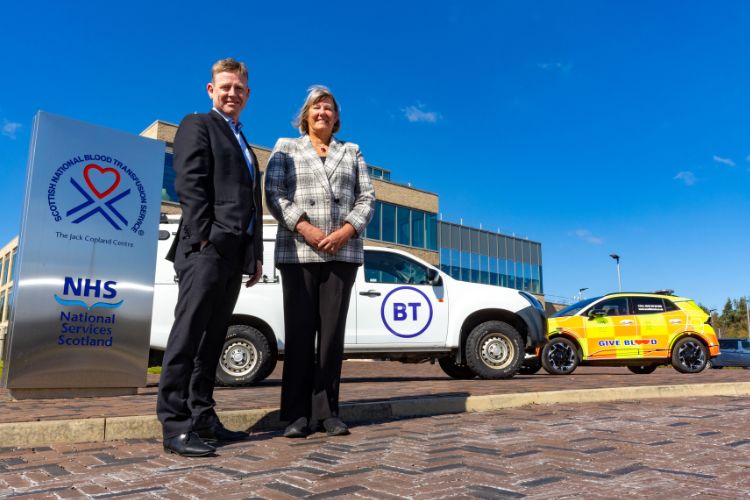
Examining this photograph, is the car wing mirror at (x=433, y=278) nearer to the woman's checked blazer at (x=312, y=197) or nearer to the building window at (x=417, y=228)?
the woman's checked blazer at (x=312, y=197)

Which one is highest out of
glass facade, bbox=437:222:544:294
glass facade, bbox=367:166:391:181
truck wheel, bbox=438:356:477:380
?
glass facade, bbox=367:166:391:181

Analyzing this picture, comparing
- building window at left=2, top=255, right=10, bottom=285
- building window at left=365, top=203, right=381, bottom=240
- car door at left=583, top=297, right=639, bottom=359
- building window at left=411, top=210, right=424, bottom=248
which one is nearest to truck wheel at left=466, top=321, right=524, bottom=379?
car door at left=583, top=297, right=639, bottom=359

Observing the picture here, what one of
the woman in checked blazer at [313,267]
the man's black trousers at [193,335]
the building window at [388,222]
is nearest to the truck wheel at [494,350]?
the woman in checked blazer at [313,267]

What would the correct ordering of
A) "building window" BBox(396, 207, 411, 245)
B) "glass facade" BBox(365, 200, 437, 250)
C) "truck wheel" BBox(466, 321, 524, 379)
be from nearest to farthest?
"truck wheel" BBox(466, 321, 524, 379) < "glass facade" BBox(365, 200, 437, 250) < "building window" BBox(396, 207, 411, 245)

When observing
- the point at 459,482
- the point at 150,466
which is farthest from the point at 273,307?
the point at 459,482

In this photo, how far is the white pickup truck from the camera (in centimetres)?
765

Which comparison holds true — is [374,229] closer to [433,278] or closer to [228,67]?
[433,278]

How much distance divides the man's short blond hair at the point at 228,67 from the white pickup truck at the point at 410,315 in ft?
14.2

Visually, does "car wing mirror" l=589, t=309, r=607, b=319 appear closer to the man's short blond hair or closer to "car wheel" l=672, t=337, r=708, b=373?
"car wheel" l=672, t=337, r=708, b=373

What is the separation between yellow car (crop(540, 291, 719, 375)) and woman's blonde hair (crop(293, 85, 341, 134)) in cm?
856

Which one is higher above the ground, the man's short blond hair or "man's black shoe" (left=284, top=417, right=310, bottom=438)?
the man's short blond hair

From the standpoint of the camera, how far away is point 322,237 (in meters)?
3.58

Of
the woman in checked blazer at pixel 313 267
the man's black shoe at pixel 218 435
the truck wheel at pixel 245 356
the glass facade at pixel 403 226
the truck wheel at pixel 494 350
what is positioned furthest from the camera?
the glass facade at pixel 403 226

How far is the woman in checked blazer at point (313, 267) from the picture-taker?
3.62 meters
